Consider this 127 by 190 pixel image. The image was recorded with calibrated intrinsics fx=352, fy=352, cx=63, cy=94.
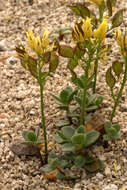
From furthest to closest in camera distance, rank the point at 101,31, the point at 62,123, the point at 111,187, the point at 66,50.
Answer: the point at 62,123 → the point at 111,187 → the point at 66,50 → the point at 101,31

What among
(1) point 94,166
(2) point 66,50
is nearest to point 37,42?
(2) point 66,50

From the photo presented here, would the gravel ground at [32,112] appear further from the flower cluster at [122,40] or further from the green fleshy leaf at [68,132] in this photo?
the flower cluster at [122,40]

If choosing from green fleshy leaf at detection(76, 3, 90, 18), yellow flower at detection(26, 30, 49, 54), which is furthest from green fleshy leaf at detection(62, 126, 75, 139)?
green fleshy leaf at detection(76, 3, 90, 18)

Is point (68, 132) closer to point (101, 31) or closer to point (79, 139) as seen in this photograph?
point (79, 139)

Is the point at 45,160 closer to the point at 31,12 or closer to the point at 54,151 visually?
the point at 54,151

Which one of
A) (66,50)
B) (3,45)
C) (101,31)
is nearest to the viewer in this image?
(101,31)
